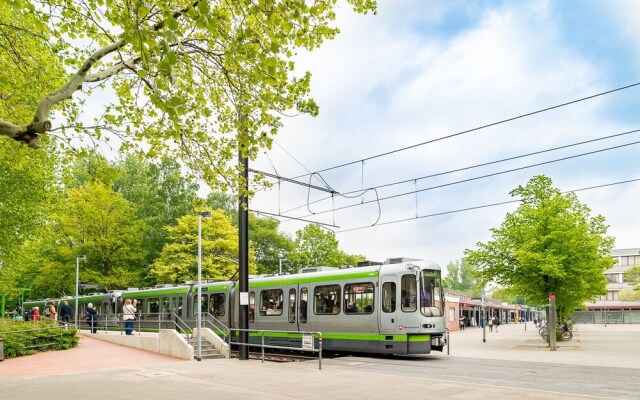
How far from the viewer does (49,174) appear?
87.0 ft

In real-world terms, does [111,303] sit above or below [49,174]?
below

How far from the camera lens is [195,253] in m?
46.2

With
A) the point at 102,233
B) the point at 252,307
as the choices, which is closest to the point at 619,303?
the point at 102,233

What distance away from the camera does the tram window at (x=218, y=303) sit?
25.4 m

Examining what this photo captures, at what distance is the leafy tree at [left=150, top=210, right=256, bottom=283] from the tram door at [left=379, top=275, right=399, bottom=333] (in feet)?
91.8

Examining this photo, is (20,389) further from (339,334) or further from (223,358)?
(339,334)

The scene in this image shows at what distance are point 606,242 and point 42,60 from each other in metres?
31.7

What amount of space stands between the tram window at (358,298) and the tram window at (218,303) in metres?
7.57

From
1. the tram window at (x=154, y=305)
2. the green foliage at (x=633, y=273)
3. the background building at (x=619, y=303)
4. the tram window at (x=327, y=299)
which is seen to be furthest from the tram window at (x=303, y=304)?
the background building at (x=619, y=303)

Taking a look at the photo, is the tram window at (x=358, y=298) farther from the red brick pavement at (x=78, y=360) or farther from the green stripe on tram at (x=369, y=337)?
the red brick pavement at (x=78, y=360)

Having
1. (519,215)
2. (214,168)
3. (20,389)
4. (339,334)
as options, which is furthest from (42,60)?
(519,215)

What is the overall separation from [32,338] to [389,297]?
1305 centimetres

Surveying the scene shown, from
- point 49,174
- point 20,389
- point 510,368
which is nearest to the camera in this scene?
point 20,389

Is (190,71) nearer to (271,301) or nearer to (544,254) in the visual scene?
(271,301)
